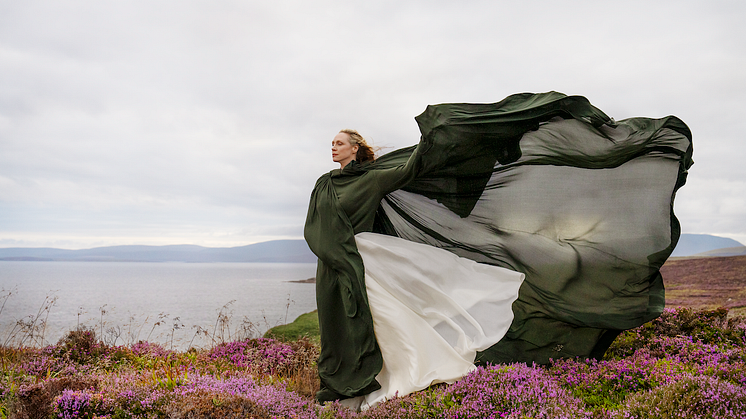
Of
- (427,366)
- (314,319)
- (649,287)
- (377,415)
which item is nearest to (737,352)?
(649,287)

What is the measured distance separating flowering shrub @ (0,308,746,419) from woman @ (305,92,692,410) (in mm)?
393

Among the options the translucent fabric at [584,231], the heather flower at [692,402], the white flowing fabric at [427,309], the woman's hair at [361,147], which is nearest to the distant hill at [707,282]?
the translucent fabric at [584,231]

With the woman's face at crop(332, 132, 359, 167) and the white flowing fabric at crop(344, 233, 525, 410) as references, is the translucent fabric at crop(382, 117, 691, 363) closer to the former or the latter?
the white flowing fabric at crop(344, 233, 525, 410)

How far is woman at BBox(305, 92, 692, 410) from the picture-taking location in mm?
4195

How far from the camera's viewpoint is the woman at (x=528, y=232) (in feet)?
13.8

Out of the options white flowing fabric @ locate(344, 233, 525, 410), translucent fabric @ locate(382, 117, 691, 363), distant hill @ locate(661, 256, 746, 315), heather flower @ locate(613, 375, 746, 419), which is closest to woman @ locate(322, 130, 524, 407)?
white flowing fabric @ locate(344, 233, 525, 410)

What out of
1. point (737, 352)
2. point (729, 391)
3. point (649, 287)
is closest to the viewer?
point (729, 391)

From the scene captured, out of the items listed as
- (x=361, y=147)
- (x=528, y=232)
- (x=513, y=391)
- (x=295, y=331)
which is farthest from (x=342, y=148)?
(x=295, y=331)

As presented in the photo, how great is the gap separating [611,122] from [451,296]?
2251mm

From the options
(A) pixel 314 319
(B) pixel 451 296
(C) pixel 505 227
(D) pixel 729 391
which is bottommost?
(A) pixel 314 319

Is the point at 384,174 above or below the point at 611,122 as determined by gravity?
below

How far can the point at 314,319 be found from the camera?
877cm

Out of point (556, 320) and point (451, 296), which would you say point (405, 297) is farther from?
point (556, 320)

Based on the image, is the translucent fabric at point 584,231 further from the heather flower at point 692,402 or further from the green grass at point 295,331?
the green grass at point 295,331
